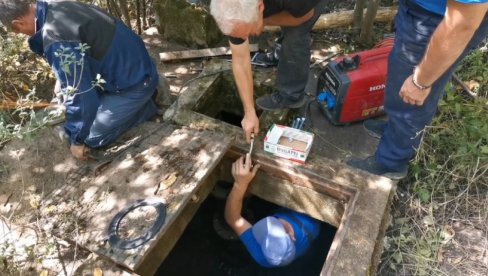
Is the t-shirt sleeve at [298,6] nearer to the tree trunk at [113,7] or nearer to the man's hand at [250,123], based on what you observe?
the man's hand at [250,123]

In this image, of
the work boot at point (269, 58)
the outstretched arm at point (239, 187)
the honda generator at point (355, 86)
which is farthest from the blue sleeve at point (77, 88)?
the honda generator at point (355, 86)

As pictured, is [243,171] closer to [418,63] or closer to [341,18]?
[418,63]

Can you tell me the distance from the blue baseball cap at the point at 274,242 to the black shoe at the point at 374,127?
4.05 feet

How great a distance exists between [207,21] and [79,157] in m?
2.07

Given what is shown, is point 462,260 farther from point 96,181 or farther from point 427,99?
point 96,181

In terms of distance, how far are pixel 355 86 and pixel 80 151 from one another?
231cm

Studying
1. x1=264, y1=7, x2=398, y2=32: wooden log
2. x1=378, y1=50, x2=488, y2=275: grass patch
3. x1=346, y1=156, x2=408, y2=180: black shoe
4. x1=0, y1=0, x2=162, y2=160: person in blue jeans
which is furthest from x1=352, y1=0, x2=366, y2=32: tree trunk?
x1=0, y1=0, x2=162, y2=160: person in blue jeans

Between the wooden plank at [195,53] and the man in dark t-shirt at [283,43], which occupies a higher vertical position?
the man in dark t-shirt at [283,43]

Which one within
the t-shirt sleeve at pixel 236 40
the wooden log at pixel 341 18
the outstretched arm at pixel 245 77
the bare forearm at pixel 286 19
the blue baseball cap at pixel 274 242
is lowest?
the blue baseball cap at pixel 274 242

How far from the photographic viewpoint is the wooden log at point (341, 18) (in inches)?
175

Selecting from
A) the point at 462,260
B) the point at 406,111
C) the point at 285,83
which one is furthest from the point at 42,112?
Result: the point at 462,260

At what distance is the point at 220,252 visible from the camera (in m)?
3.77

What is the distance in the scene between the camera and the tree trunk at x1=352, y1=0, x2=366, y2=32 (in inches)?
166

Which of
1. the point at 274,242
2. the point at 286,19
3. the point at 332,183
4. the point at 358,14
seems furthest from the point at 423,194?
the point at 358,14
